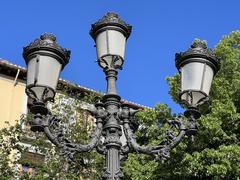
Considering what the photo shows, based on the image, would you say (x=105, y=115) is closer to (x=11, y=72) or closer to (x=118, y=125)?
(x=118, y=125)

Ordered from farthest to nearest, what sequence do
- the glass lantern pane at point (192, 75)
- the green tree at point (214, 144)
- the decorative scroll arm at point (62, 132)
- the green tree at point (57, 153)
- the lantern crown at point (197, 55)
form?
the green tree at point (57, 153) < the green tree at point (214, 144) < the lantern crown at point (197, 55) < the glass lantern pane at point (192, 75) < the decorative scroll arm at point (62, 132)

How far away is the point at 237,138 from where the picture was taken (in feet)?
55.4

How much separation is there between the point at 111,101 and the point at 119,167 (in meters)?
0.88

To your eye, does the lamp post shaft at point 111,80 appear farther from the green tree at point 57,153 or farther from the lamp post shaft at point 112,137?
the green tree at point 57,153

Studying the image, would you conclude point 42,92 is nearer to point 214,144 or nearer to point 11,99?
point 214,144

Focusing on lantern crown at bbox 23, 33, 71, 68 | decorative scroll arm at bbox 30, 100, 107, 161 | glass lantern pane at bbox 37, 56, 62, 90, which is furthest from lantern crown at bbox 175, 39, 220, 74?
glass lantern pane at bbox 37, 56, 62, 90

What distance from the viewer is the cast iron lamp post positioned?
6453mm

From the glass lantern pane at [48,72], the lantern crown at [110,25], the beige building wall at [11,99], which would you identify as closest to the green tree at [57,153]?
the beige building wall at [11,99]

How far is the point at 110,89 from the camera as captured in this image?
670 cm

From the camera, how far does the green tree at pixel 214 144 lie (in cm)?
1580

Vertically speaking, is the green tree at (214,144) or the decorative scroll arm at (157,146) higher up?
the green tree at (214,144)

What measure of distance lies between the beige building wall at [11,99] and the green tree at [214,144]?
7754mm

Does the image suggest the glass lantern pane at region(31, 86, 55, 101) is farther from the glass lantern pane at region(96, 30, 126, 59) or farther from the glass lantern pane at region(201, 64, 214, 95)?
the glass lantern pane at region(201, 64, 214, 95)

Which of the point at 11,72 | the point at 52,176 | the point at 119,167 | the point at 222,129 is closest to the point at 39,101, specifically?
the point at 119,167
